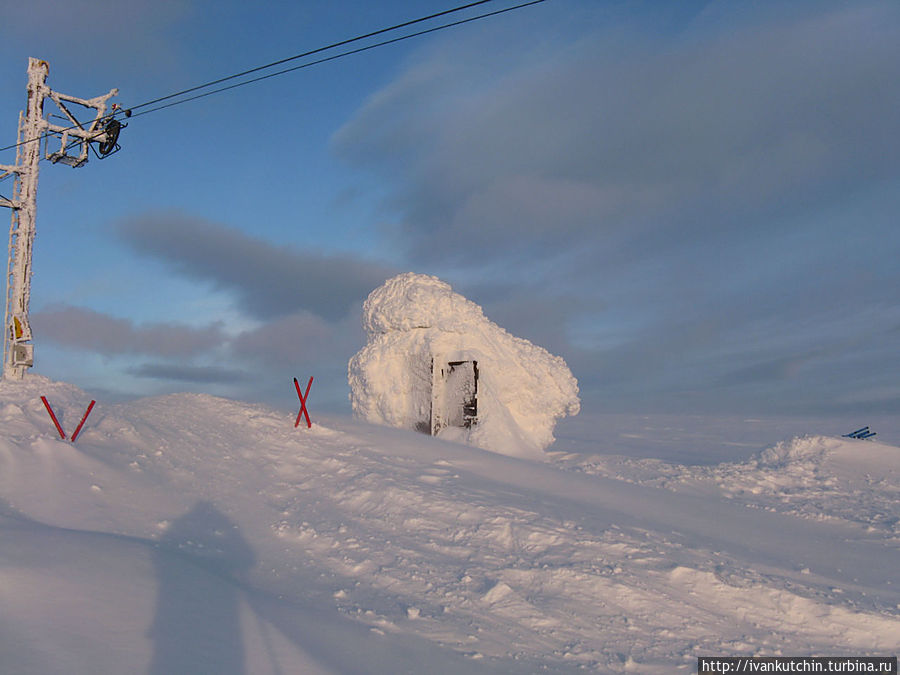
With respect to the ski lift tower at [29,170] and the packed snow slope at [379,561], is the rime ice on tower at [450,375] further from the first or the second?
the ski lift tower at [29,170]

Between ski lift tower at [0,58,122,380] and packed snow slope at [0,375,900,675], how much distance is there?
3.32 metres

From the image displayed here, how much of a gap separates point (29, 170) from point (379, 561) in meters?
16.8

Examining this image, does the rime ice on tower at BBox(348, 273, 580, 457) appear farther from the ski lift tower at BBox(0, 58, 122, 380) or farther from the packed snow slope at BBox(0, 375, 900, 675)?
the ski lift tower at BBox(0, 58, 122, 380)

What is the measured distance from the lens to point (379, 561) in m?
7.54

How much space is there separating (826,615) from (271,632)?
19.3 ft

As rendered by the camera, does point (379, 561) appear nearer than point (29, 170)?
Yes

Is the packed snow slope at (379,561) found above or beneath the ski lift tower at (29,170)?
beneath

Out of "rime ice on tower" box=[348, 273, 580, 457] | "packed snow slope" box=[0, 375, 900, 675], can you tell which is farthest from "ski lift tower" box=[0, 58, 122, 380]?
"rime ice on tower" box=[348, 273, 580, 457]

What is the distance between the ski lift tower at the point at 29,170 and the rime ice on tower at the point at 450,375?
362 inches

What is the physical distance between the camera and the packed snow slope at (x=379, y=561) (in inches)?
192

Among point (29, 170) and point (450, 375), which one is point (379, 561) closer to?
point (450, 375)

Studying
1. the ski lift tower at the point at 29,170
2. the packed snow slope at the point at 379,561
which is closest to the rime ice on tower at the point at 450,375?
the packed snow slope at the point at 379,561

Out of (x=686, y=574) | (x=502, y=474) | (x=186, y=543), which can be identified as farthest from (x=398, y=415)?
(x=686, y=574)

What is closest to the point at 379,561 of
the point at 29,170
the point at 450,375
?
the point at 450,375
